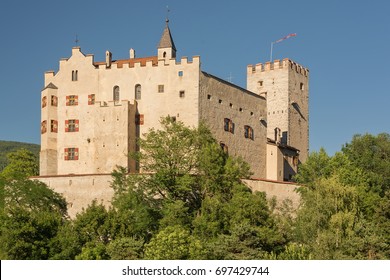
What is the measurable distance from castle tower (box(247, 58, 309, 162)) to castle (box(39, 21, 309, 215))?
7884 mm

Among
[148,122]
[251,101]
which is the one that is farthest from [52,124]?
[251,101]

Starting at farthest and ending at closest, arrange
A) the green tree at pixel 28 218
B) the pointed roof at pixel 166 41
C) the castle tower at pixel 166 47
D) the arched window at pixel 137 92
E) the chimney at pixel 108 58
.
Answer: the pointed roof at pixel 166 41, the chimney at pixel 108 58, the castle tower at pixel 166 47, the arched window at pixel 137 92, the green tree at pixel 28 218

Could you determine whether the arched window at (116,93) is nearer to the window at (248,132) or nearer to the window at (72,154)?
the window at (72,154)

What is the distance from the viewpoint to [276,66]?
80.6 m

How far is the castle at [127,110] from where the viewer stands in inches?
2485

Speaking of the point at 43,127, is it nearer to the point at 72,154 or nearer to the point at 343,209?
the point at 72,154

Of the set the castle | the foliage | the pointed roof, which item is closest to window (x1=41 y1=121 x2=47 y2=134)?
the castle

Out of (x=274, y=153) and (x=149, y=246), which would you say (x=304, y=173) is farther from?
(x=149, y=246)

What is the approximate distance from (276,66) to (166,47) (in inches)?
674

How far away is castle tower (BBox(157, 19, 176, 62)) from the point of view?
219ft

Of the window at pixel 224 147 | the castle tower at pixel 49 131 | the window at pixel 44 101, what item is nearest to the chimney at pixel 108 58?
the castle tower at pixel 49 131

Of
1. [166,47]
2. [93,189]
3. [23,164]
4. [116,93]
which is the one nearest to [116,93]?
[116,93]

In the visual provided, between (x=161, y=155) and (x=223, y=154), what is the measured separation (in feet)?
15.7

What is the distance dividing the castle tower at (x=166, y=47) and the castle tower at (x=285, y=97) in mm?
14896
